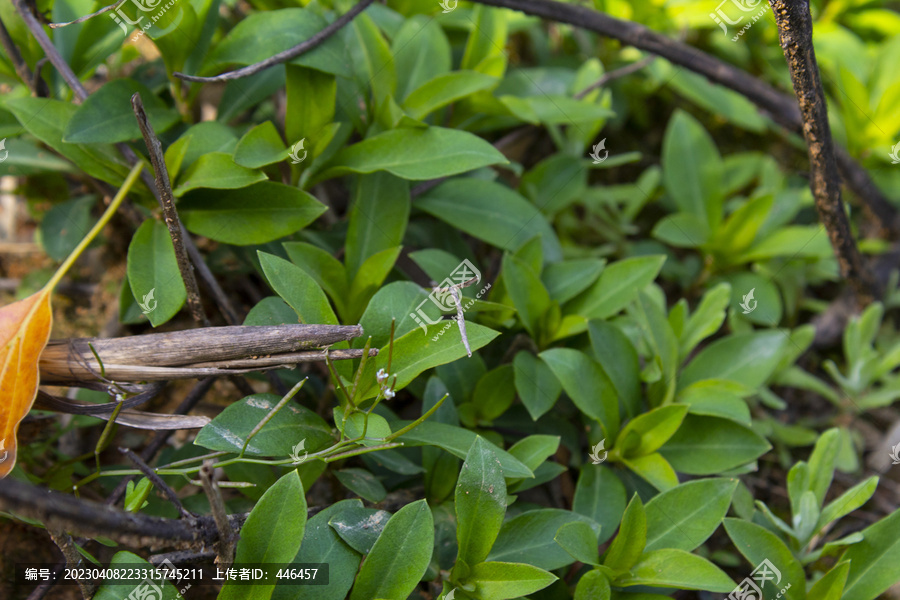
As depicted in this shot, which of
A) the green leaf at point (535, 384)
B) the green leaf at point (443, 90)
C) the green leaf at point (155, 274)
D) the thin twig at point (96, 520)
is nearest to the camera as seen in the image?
the thin twig at point (96, 520)

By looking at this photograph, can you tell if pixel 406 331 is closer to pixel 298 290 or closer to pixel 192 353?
pixel 298 290

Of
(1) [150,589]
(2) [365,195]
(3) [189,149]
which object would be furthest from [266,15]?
(1) [150,589]

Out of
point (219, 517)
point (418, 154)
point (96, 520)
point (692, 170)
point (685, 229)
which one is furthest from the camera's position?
point (692, 170)

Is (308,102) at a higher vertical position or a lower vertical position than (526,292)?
higher

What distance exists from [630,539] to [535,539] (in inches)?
7.4

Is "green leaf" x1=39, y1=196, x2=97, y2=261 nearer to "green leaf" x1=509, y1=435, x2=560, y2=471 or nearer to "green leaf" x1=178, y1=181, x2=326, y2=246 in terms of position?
"green leaf" x1=178, y1=181, x2=326, y2=246

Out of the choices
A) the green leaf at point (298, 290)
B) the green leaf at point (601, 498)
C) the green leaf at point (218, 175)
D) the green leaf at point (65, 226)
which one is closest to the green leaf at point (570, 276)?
the green leaf at point (601, 498)

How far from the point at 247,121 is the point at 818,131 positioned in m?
1.59

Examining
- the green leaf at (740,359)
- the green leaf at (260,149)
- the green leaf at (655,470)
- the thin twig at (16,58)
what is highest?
the thin twig at (16,58)

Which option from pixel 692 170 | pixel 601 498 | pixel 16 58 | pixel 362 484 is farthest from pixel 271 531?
pixel 692 170

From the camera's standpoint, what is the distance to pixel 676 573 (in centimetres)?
119

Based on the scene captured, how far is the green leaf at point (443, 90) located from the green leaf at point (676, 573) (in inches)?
45.8

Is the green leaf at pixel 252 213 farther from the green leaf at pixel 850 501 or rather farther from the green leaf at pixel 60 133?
the green leaf at pixel 850 501

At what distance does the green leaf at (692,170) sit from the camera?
2.10 meters
